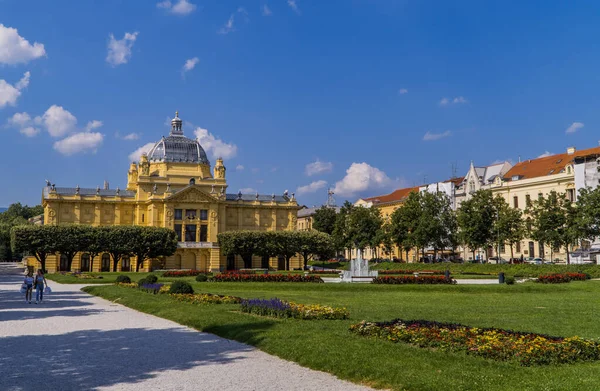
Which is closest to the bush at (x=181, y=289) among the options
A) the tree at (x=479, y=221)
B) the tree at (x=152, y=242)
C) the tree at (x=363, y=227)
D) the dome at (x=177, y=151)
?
the tree at (x=152, y=242)

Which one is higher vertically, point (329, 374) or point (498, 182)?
point (498, 182)

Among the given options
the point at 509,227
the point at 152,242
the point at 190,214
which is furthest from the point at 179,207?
the point at 509,227

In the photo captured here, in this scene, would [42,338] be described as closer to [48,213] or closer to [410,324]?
[410,324]

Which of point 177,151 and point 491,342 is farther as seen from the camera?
point 177,151

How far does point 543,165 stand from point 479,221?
72.5 ft

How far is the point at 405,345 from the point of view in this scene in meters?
14.1

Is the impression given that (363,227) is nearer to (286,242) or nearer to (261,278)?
(286,242)

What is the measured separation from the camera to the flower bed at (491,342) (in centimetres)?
1229

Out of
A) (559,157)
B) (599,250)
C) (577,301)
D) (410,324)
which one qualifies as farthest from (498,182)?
(410,324)

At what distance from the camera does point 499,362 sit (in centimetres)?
1209

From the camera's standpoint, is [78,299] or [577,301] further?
[78,299]

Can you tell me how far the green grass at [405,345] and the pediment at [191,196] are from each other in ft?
184

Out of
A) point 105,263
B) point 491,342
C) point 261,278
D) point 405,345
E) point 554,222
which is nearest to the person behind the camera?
point 491,342

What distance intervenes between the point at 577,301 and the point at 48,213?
250 feet
